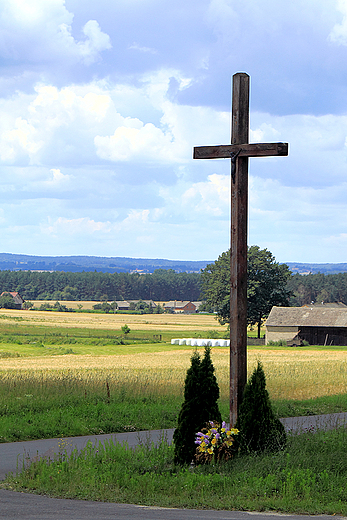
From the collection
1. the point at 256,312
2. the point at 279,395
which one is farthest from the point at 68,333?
the point at 279,395

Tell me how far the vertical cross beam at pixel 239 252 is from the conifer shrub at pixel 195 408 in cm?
38

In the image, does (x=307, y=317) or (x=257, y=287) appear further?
(x=257, y=287)

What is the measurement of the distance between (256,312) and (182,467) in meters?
70.4

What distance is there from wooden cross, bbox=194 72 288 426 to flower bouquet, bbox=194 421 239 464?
1.63ft

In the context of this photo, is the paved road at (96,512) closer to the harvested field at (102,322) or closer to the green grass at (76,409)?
the green grass at (76,409)

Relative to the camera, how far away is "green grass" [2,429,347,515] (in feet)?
26.2

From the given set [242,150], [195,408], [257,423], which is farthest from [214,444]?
[242,150]

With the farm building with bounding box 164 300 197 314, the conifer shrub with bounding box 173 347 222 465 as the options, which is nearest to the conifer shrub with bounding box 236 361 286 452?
the conifer shrub with bounding box 173 347 222 465

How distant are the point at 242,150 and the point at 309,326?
62.6 metres

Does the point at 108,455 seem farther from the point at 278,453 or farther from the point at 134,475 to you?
the point at 278,453

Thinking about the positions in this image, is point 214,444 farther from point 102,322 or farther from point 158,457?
point 102,322

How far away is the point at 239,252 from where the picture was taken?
405 inches

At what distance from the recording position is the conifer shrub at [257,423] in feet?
32.2

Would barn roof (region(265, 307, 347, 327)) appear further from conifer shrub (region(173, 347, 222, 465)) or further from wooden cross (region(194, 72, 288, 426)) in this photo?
conifer shrub (region(173, 347, 222, 465))
